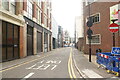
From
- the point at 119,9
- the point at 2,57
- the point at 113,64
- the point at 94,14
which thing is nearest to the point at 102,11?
the point at 94,14

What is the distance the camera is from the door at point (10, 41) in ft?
46.3

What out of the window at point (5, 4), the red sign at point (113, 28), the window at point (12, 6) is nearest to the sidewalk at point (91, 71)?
the red sign at point (113, 28)

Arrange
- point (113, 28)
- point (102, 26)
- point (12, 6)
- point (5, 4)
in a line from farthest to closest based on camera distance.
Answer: point (102, 26) → point (12, 6) → point (5, 4) → point (113, 28)

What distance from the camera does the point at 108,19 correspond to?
19922mm

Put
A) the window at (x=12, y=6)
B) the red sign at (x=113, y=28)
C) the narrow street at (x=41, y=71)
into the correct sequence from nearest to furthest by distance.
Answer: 1. the narrow street at (x=41, y=71)
2. the red sign at (x=113, y=28)
3. the window at (x=12, y=6)

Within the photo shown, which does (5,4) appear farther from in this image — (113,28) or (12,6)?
(113,28)

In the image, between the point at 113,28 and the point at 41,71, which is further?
the point at 41,71

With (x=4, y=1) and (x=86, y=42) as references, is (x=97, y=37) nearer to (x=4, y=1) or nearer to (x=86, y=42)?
(x=86, y=42)

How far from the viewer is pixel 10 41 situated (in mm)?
15531

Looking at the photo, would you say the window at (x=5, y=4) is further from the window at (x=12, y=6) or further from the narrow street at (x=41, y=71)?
Result: the narrow street at (x=41, y=71)

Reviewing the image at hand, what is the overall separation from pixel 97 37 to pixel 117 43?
4.79 metres

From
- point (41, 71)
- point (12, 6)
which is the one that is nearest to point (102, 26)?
point (12, 6)

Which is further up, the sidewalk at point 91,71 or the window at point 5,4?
the window at point 5,4

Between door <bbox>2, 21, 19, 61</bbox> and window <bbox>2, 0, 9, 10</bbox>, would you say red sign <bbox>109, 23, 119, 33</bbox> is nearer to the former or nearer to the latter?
door <bbox>2, 21, 19, 61</bbox>
